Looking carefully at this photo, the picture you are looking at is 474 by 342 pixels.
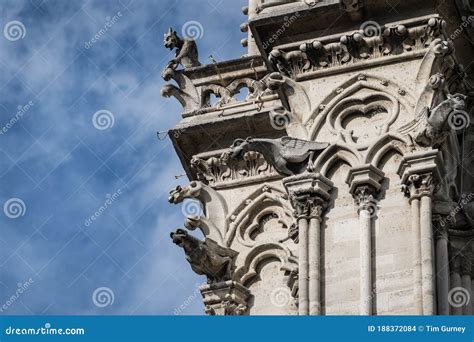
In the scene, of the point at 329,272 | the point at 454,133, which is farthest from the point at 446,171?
the point at 329,272

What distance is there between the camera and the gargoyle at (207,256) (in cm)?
2903

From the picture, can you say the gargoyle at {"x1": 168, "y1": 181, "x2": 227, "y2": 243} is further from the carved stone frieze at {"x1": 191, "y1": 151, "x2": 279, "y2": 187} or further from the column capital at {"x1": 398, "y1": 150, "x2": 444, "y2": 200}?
the column capital at {"x1": 398, "y1": 150, "x2": 444, "y2": 200}

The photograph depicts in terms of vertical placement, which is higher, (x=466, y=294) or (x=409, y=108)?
(x=409, y=108)

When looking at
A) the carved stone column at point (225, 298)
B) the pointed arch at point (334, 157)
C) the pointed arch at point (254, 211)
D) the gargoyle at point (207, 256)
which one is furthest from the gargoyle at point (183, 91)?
the pointed arch at point (334, 157)

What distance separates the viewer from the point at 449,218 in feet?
85.3

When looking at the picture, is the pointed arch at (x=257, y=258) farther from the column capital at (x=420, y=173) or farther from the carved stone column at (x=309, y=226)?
the column capital at (x=420, y=173)

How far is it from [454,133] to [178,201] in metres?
5.49

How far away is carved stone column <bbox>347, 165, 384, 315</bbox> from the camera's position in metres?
25.0

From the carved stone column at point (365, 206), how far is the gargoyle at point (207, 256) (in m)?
3.75

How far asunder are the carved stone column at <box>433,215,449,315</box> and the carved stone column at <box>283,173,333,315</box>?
1484 mm

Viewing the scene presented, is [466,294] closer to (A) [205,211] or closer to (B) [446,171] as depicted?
(B) [446,171]

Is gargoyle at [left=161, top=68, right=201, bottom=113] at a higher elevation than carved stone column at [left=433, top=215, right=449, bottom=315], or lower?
higher

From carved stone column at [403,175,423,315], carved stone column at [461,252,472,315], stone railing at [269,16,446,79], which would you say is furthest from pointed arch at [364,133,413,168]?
carved stone column at [461,252,472,315]

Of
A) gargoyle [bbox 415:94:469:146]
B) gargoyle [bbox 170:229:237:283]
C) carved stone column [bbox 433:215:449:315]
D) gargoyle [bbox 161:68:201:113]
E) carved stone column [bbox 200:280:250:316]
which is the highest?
gargoyle [bbox 161:68:201:113]
